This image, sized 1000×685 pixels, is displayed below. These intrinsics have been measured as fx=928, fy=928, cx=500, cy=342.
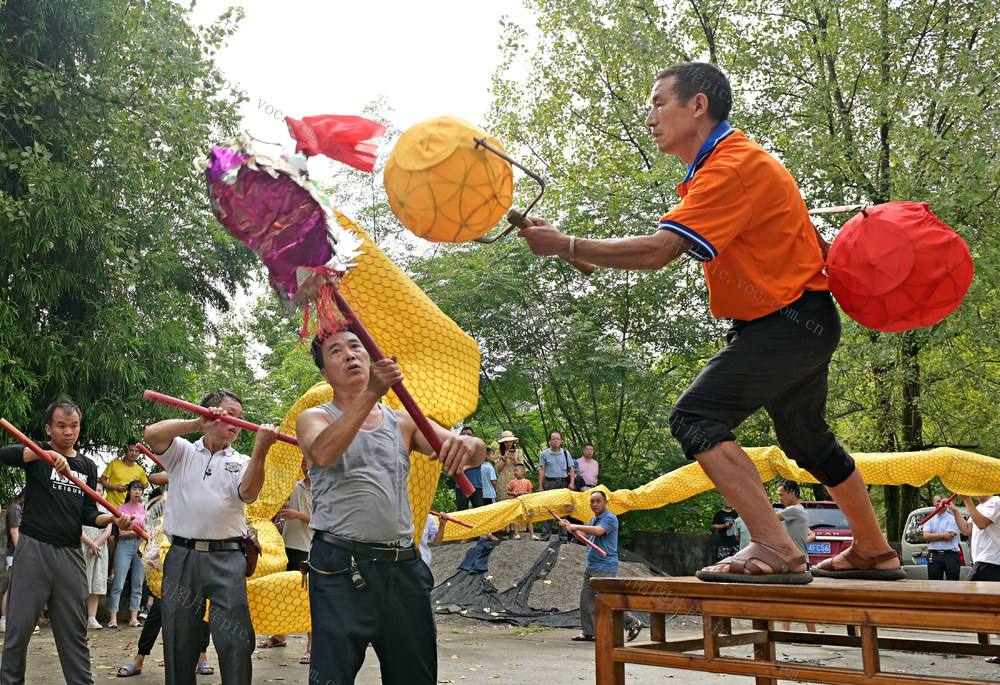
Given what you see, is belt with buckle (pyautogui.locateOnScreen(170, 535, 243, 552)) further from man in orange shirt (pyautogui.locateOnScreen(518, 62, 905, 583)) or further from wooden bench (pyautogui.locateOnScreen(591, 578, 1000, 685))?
man in orange shirt (pyautogui.locateOnScreen(518, 62, 905, 583))

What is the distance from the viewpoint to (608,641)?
127 inches

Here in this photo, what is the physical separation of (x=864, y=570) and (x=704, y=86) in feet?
6.10

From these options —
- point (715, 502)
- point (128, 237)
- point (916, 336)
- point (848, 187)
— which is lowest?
point (715, 502)

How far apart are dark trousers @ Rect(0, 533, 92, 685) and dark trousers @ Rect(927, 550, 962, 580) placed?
9.11 metres

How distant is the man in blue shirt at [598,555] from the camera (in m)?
10.3

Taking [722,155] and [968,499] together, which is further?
[968,499]

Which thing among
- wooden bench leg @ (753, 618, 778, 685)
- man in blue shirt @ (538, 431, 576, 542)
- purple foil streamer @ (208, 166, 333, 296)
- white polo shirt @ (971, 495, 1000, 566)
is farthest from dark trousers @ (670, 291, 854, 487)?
man in blue shirt @ (538, 431, 576, 542)

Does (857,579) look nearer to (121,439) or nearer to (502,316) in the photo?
(121,439)

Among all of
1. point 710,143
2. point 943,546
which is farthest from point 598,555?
point 710,143

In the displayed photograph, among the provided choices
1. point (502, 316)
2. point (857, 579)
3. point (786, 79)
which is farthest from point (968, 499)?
point (786, 79)

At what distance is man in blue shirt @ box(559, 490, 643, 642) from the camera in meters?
10.3

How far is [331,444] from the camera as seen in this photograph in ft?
10.5

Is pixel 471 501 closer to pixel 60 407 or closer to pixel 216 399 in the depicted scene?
pixel 60 407

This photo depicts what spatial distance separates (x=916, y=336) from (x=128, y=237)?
40.7 feet
